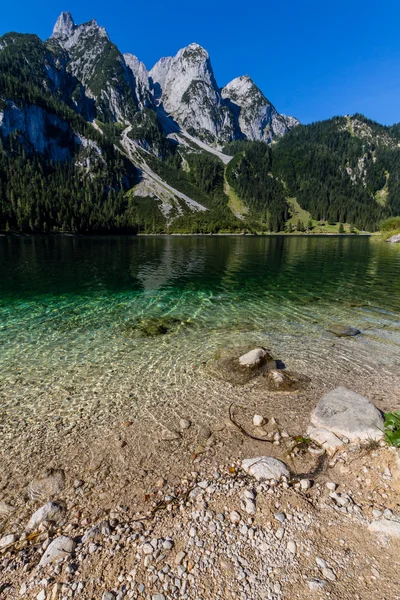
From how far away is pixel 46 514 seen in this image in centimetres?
637

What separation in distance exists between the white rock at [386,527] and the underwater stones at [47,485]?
7187mm

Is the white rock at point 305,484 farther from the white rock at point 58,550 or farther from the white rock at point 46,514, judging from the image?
the white rock at point 46,514

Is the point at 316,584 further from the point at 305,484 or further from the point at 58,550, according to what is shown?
the point at 58,550

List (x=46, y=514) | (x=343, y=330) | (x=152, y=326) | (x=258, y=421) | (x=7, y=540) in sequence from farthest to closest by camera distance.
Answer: (x=152, y=326)
(x=343, y=330)
(x=258, y=421)
(x=46, y=514)
(x=7, y=540)

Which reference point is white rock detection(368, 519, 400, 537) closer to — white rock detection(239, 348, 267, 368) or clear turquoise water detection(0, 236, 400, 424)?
clear turquoise water detection(0, 236, 400, 424)

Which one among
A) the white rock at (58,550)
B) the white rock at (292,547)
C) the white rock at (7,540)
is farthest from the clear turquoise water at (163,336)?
the white rock at (292,547)

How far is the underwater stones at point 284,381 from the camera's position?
39.9 ft

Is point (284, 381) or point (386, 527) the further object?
point (284, 381)

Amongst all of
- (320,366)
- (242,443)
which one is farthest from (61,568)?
(320,366)

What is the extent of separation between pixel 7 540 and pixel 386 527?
7534 mm

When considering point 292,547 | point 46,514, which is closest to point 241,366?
point 292,547

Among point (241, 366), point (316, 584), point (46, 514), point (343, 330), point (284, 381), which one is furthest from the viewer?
point (343, 330)

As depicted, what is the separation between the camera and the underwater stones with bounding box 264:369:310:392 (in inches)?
479

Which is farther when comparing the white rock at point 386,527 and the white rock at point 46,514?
the white rock at point 46,514
